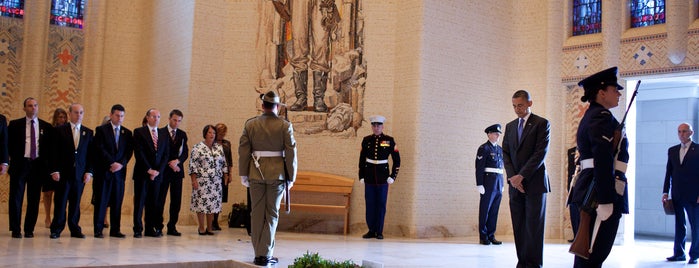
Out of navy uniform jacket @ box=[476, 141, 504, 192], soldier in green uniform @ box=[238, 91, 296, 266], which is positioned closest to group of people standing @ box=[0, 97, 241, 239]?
soldier in green uniform @ box=[238, 91, 296, 266]

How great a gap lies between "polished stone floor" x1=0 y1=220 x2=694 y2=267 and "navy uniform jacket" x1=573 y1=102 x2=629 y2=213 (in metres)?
2.84

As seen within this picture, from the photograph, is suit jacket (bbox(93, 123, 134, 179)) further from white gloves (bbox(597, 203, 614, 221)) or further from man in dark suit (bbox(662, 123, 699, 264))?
man in dark suit (bbox(662, 123, 699, 264))

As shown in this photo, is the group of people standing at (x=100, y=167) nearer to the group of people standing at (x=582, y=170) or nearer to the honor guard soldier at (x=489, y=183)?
the honor guard soldier at (x=489, y=183)

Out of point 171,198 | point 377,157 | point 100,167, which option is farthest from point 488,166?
point 100,167

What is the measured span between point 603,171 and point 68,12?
12.5 meters

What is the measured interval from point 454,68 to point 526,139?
18.5 ft

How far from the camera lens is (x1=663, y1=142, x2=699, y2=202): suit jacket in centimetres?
880

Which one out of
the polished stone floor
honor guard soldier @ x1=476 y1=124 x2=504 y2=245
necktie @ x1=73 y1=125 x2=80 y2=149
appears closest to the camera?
the polished stone floor

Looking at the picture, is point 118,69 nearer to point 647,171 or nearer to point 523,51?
point 523,51

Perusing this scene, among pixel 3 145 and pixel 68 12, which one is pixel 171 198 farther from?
pixel 68 12

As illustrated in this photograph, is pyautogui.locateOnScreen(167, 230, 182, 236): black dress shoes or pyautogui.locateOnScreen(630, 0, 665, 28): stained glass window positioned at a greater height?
pyautogui.locateOnScreen(630, 0, 665, 28): stained glass window

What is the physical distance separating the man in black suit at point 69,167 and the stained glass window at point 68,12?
230 inches

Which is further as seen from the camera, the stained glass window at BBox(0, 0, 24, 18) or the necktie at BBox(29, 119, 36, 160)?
the stained glass window at BBox(0, 0, 24, 18)

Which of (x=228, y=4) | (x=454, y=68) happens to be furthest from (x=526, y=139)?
(x=228, y=4)
